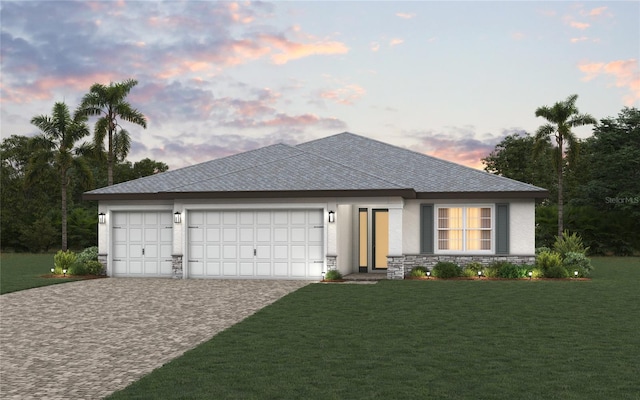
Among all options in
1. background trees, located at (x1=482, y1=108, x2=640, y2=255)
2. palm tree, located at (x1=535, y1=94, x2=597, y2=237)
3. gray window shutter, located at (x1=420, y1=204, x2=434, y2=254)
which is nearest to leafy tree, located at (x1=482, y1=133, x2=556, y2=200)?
background trees, located at (x1=482, y1=108, x2=640, y2=255)

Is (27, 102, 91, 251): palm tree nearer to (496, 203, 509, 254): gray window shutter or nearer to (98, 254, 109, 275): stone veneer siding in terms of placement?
(98, 254, 109, 275): stone veneer siding

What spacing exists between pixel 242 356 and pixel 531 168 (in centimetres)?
5701

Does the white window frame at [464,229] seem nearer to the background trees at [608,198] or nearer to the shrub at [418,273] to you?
the shrub at [418,273]

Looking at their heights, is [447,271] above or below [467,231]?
below

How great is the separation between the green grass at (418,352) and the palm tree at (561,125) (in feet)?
82.7

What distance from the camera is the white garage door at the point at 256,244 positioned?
22.5 meters

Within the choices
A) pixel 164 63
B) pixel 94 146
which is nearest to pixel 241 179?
pixel 164 63

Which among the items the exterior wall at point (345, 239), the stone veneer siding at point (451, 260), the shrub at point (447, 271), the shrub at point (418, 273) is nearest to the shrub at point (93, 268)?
the exterior wall at point (345, 239)

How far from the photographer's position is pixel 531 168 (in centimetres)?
6253

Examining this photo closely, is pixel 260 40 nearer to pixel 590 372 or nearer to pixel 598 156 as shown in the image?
pixel 590 372

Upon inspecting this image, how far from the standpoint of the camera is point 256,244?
896 inches

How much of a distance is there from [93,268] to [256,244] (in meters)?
6.04

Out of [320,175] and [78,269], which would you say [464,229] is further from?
[78,269]

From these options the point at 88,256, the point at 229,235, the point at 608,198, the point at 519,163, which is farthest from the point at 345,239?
the point at 519,163
